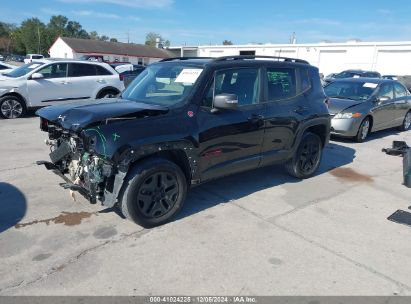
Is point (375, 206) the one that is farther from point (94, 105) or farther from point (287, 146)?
point (94, 105)

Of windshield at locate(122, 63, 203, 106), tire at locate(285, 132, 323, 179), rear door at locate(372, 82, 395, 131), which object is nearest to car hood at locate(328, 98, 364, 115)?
rear door at locate(372, 82, 395, 131)

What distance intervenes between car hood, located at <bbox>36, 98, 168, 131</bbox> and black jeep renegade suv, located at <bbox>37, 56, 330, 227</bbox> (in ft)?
0.04

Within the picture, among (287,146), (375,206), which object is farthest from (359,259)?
(287,146)

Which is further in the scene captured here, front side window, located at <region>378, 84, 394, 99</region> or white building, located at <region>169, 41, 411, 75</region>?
white building, located at <region>169, 41, 411, 75</region>

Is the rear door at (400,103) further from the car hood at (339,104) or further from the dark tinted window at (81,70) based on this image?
the dark tinted window at (81,70)

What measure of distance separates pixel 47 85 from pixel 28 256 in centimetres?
853

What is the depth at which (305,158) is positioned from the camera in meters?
6.12

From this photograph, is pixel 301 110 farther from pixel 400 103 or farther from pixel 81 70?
pixel 81 70

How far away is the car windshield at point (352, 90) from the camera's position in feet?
31.8

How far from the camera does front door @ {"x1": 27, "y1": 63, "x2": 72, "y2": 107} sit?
10.8m

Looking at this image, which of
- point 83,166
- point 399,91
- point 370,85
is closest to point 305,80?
point 83,166

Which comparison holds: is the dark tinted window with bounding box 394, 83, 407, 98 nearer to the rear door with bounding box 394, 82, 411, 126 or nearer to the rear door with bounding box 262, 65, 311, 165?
the rear door with bounding box 394, 82, 411, 126

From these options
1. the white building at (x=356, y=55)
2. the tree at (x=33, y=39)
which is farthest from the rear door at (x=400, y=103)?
the tree at (x=33, y=39)

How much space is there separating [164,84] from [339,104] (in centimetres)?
596
